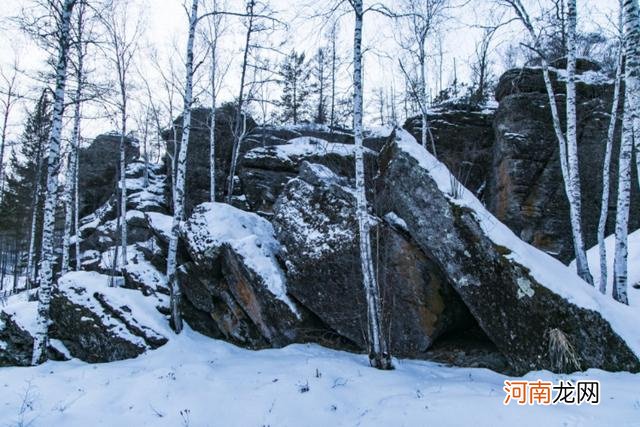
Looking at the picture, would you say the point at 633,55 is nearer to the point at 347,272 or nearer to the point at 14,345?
the point at 347,272

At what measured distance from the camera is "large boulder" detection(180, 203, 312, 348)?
25.0 feet

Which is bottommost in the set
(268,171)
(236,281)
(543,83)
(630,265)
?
(236,281)

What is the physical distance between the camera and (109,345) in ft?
26.0

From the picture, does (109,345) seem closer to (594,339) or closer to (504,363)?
(504,363)

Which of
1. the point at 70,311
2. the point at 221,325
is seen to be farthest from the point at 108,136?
the point at 221,325

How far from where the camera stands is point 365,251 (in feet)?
19.9

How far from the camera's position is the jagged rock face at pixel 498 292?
15.9 feet

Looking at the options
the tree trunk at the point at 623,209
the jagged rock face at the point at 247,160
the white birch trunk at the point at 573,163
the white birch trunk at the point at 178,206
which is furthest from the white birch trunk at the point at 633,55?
the jagged rock face at the point at 247,160

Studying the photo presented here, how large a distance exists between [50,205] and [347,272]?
6.82 m

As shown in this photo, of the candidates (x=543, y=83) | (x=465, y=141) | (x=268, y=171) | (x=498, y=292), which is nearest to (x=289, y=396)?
(x=498, y=292)

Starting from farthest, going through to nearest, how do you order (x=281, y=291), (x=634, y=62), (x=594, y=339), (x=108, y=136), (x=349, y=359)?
(x=108, y=136) → (x=281, y=291) → (x=349, y=359) → (x=634, y=62) → (x=594, y=339)

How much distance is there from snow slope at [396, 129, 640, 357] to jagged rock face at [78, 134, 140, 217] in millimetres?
24883

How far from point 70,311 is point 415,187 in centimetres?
865

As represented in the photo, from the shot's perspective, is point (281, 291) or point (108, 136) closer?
point (281, 291)
